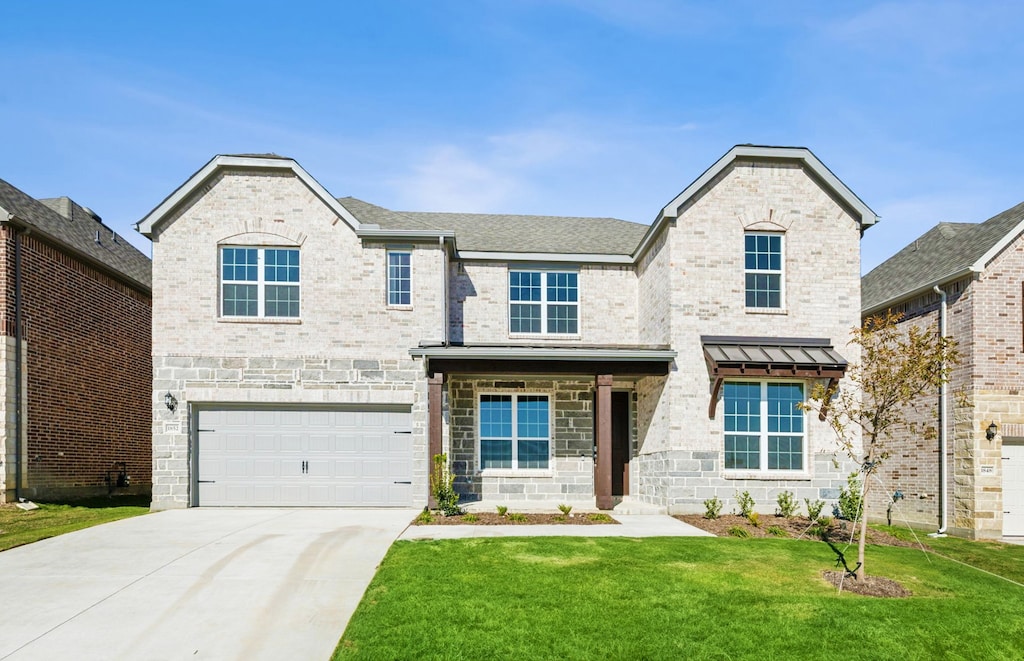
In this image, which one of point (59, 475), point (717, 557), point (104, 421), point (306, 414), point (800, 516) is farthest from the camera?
point (104, 421)

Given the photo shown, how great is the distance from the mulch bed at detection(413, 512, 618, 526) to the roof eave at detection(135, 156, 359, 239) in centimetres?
674

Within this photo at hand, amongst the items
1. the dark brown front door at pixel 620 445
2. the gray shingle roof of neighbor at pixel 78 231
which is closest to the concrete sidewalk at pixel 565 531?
the dark brown front door at pixel 620 445

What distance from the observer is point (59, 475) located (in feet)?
59.1

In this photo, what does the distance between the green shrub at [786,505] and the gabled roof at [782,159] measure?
6353 millimetres

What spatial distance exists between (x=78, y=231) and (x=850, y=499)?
20779mm

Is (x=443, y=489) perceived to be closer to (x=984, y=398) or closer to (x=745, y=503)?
(x=745, y=503)

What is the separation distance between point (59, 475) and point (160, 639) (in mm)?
12906

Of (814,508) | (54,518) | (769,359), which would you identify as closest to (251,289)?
(54,518)

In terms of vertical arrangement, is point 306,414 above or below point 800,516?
above

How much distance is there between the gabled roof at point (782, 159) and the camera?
16.4 meters

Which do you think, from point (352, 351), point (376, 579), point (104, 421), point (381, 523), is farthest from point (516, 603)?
point (104, 421)

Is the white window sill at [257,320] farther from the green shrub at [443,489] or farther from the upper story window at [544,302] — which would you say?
the upper story window at [544,302]

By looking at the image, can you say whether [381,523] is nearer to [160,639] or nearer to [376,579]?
[376,579]

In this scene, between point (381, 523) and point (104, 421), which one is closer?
point (381, 523)
